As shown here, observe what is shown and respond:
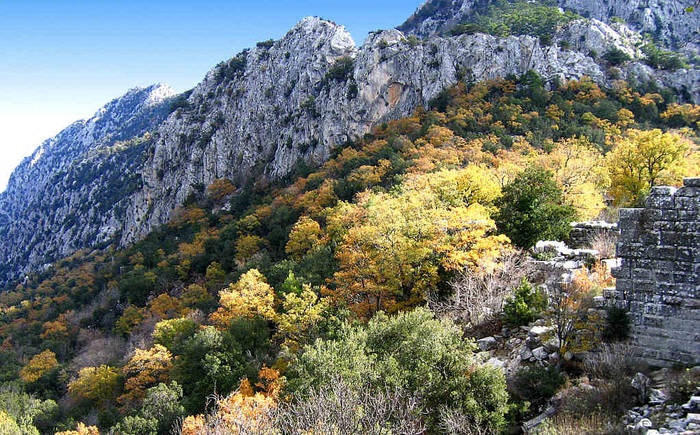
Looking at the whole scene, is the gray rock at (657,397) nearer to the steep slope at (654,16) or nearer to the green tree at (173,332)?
the green tree at (173,332)

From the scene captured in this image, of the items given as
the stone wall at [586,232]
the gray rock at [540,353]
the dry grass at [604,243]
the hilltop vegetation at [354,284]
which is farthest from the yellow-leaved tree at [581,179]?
the gray rock at [540,353]

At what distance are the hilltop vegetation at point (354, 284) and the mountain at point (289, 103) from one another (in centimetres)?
731

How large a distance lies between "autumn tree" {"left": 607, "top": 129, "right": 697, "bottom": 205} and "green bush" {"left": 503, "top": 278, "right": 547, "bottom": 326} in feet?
54.0

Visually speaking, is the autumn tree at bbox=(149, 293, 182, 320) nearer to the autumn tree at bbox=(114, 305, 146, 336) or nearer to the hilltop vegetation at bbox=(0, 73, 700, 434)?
the hilltop vegetation at bbox=(0, 73, 700, 434)

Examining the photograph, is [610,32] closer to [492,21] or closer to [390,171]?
[492,21]

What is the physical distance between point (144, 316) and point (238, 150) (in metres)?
55.3

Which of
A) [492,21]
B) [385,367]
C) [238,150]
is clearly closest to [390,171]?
[385,367]

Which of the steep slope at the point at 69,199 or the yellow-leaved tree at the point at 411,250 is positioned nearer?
the yellow-leaved tree at the point at 411,250

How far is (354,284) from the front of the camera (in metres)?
20.3

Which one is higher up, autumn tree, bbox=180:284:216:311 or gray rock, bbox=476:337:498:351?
gray rock, bbox=476:337:498:351

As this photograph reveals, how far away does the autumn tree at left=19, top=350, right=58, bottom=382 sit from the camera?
37.6m

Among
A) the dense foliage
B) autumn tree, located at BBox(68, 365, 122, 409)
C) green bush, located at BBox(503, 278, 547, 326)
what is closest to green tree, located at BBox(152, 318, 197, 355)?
autumn tree, located at BBox(68, 365, 122, 409)

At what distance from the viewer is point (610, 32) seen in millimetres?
74000

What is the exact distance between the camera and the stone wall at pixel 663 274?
7.74m
